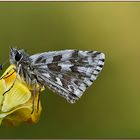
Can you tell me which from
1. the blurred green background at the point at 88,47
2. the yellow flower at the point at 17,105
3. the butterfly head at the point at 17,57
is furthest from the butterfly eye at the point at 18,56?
the blurred green background at the point at 88,47

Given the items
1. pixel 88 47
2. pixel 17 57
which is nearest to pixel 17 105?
pixel 17 57

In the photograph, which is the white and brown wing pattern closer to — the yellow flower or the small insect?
the small insect

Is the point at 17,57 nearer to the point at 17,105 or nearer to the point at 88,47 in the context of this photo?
the point at 17,105

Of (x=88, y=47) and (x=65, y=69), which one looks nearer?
(x=65, y=69)

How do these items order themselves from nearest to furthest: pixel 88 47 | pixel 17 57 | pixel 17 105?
pixel 17 105 → pixel 17 57 → pixel 88 47

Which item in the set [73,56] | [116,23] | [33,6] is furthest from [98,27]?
[73,56]

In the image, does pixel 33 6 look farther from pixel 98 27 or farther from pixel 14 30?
pixel 98 27
